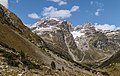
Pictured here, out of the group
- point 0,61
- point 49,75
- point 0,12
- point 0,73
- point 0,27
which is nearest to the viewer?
point 0,73

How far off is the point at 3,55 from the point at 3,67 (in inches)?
298

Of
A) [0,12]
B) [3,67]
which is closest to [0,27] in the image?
[0,12]

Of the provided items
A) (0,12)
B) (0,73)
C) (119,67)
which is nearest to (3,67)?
(0,73)

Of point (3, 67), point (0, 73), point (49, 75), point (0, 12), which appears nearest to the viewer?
point (0, 73)

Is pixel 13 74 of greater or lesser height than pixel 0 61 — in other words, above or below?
below

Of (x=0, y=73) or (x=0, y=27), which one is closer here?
(x=0, y=73)

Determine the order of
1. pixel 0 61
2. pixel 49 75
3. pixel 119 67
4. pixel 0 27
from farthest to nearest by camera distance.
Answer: pixel 119 67, pixel 0 27, pixel 49 75, pixel 0 61

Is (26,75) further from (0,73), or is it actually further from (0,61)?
(0,61)

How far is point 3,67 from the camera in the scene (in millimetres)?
28812

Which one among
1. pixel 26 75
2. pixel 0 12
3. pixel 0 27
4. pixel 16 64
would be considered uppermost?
pixel 0 12

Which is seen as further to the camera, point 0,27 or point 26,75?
point 0,27

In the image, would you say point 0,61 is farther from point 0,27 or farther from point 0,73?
point 0,27

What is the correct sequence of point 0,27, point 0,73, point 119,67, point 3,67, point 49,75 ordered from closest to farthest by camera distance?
1. point 0,73
2. point 3,67
3. point 49,75
4. point 0,27
5. point 119,67

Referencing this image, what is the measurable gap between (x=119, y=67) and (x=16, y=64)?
10232 cm
